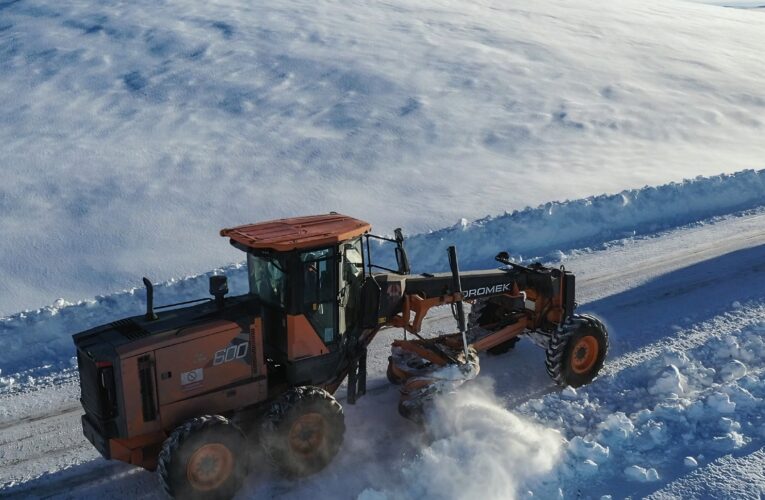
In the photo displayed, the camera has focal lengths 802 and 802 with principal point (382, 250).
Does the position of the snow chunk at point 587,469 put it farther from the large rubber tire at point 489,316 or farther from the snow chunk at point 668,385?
the large rubber tire at point 489,316

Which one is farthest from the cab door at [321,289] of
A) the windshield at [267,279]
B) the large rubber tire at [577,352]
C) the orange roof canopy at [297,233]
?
the large rubber tire at [577,352]

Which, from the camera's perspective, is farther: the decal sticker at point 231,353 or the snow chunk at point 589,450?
the snow chunk at point 589,450

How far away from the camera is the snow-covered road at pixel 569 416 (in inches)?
303

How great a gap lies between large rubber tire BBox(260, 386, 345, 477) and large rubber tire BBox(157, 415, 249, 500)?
30 cm

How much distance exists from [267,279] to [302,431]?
1.53 meters

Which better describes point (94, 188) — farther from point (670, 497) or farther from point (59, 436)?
point (670, 497)

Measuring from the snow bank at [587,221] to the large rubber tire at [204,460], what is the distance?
6.74 m

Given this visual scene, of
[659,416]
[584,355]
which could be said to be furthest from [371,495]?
[584,355]

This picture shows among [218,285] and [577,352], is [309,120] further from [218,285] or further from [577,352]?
[218,285]

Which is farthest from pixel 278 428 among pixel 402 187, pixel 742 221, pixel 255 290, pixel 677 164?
pixel 677 164

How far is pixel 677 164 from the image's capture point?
62.4ft

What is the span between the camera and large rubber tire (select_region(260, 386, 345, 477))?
7625mm

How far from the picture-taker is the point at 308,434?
7.82 metres

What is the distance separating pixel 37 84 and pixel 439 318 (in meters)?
15.1
